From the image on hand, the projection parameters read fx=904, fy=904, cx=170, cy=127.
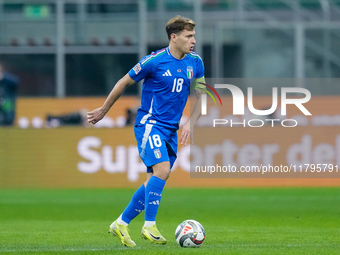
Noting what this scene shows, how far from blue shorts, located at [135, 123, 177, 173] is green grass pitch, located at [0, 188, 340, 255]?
2.61 feet

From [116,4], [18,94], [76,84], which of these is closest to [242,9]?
[116,4]

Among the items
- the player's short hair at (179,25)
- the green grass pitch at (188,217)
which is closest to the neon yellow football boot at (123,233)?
the green grass pitch at (188,217)

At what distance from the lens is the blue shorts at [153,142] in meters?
8.25

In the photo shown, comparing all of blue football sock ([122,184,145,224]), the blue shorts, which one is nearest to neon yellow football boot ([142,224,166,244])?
blue football sock ([122,184,145,224])

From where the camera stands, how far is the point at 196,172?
18.1 m

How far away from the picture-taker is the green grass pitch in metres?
8.23

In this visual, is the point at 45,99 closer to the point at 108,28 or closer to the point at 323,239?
the point at 108,28

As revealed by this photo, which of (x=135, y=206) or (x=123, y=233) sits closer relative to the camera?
(x=123, y=233)

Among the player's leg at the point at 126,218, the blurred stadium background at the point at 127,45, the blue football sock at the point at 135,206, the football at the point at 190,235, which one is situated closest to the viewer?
the football at the point at 190,235

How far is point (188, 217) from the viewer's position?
41.4ft

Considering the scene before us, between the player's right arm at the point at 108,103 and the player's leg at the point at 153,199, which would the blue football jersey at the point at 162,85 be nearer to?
the player's right arm at the point at 108,103

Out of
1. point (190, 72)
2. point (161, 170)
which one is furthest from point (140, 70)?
point (161, 170)

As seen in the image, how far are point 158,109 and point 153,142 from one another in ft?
1.06

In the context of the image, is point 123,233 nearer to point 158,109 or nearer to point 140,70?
point 158,109
